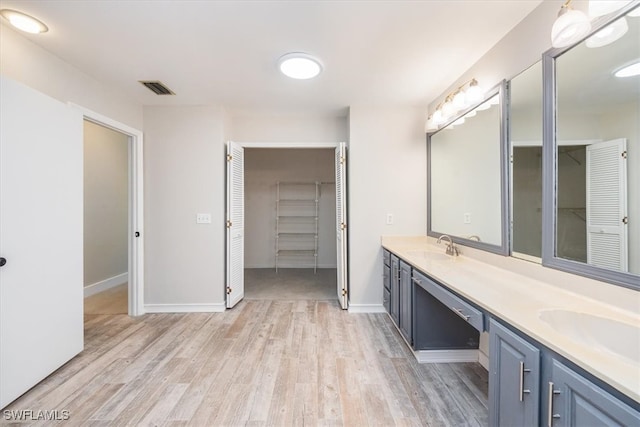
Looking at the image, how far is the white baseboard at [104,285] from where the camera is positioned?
3850 millimetres

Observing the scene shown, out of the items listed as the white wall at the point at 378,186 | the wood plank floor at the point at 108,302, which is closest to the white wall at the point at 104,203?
the wood plank floor at the point at 108,302

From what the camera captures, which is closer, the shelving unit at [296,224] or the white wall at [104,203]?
the white wall at [104,203]

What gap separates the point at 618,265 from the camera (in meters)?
1.18

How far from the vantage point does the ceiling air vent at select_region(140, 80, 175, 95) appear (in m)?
2.63

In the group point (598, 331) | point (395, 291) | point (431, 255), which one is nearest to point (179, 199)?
point (395, 291)

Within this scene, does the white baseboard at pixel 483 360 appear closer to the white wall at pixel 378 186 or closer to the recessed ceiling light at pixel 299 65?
the white wall at pixel 378 186

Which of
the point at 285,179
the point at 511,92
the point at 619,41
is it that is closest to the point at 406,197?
the point at 511,92

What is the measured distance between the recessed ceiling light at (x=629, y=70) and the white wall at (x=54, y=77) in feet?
11.9

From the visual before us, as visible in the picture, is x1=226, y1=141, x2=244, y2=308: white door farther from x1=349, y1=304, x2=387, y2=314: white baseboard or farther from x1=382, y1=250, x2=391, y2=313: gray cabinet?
x1=382, y1=250, x2=391, y2=313: gray cabinet

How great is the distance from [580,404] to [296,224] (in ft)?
16.8

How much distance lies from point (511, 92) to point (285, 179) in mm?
4409

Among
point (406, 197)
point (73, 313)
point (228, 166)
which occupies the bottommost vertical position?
point (73, 313)

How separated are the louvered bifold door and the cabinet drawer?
0.59m

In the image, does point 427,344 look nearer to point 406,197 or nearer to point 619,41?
point 406,197
